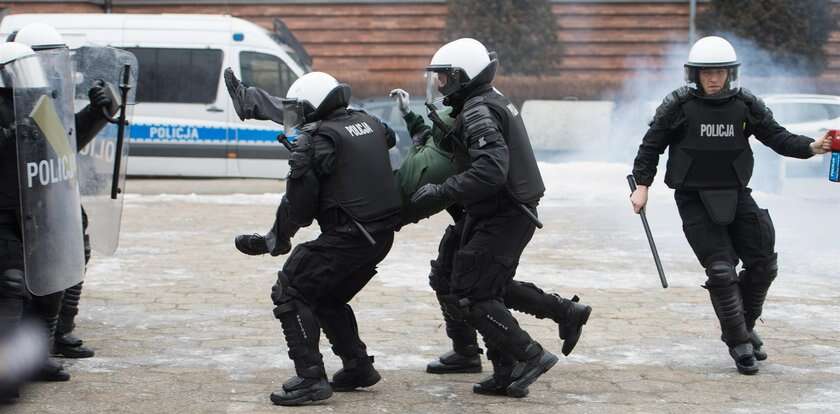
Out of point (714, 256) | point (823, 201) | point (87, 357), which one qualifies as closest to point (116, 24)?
point (823, 201)

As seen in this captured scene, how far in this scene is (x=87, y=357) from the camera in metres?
6.87

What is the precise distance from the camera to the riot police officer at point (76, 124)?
257 inches

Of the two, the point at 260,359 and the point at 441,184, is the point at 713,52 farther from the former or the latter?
the point at 260,359

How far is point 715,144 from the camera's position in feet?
21.8

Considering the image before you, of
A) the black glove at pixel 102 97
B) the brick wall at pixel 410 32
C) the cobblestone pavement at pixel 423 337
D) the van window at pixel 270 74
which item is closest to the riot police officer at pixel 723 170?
the cobblestone pavement at pixel 423 337

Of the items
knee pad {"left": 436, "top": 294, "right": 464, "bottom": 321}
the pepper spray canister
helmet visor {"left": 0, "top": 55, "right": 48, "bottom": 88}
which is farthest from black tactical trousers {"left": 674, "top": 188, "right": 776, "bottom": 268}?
helmet visor {"left": 0, "top": 55, "right": 48, "bottom": 88}

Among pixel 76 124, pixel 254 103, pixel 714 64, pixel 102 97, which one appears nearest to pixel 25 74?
pixel 102 97

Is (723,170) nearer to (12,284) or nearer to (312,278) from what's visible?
(312,278)

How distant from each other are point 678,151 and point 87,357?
315 cm

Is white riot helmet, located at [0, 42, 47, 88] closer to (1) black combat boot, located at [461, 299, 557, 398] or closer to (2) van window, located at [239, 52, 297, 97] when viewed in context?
(1) black combat boot, located at [461, 299, 557, 398]

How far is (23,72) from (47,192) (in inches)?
20.4

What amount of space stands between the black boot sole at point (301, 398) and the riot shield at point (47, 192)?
1.05 meters

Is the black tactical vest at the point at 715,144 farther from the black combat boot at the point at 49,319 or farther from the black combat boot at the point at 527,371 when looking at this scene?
the black combat boot at the point at 49,319

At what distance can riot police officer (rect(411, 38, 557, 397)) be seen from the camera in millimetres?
5945
